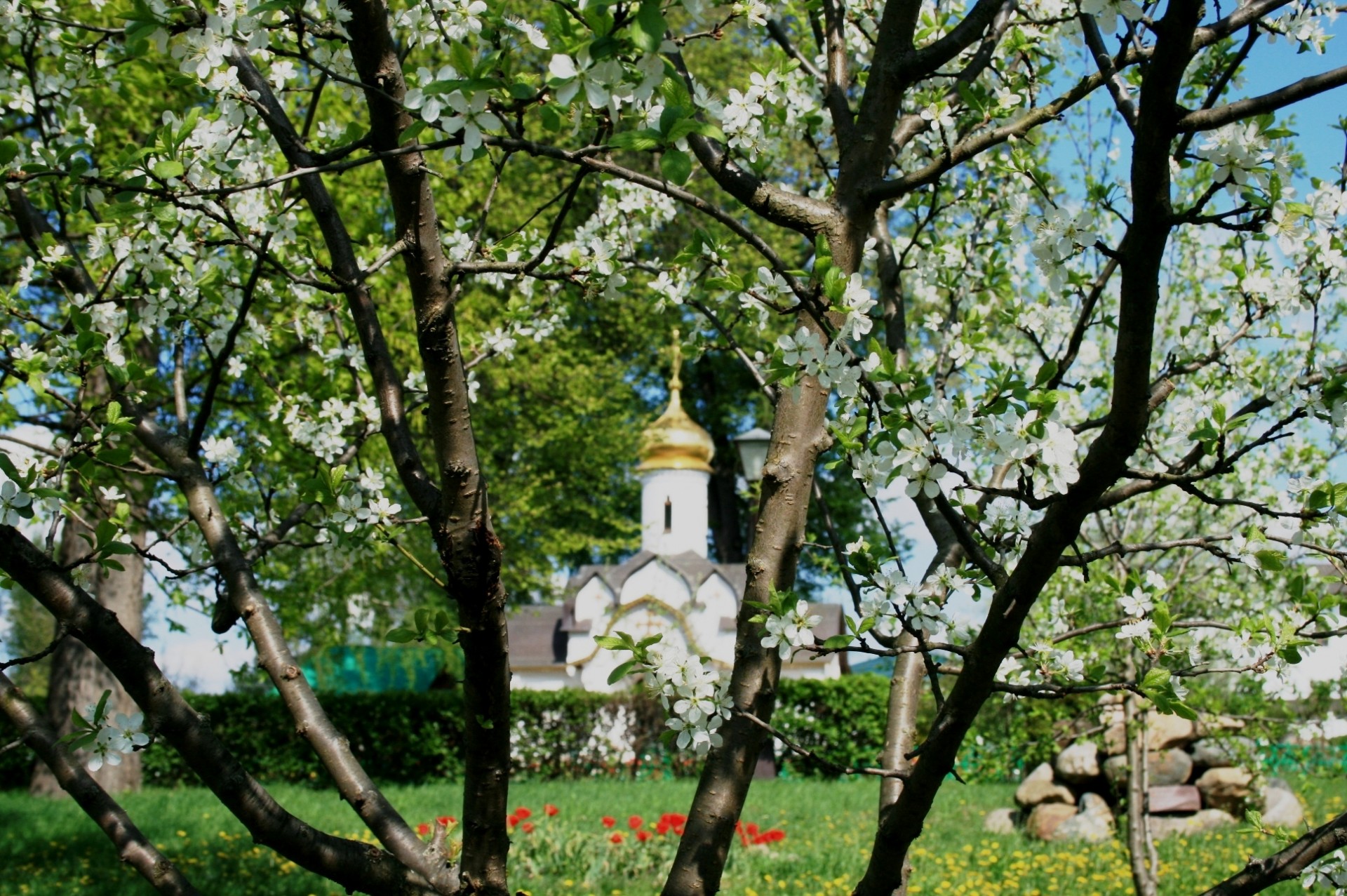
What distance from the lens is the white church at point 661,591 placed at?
21594 millimetres

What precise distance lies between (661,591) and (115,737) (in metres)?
20.3

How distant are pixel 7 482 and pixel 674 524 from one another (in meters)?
21.3

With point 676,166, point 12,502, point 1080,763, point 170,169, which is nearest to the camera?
point 676,166

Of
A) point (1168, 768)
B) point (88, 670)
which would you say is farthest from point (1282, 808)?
point (88, 670)

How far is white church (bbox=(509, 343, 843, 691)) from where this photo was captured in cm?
2159

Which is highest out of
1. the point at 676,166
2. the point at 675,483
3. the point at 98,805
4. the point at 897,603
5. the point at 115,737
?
the point at 675,483

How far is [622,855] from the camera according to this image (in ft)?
25.1

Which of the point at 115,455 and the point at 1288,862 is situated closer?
the point at 1288,862

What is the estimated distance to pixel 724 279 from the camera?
186 cm

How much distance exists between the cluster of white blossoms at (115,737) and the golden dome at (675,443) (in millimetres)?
19830

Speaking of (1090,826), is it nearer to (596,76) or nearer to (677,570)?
(596,76)

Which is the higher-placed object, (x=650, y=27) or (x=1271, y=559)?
(x=650, y=27)

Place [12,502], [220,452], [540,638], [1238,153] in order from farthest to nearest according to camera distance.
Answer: [540,638], [220,452], [12,502], [1238,153]

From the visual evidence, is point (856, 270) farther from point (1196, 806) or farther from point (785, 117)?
point (1196, 806)
